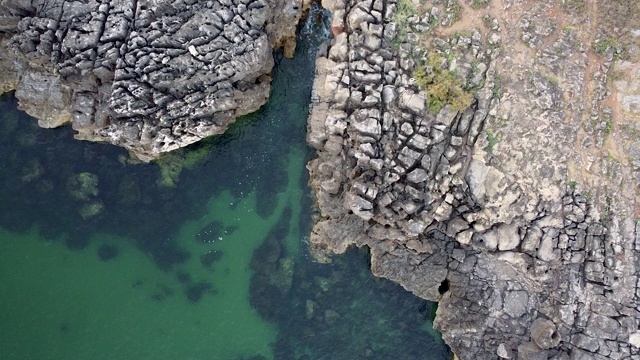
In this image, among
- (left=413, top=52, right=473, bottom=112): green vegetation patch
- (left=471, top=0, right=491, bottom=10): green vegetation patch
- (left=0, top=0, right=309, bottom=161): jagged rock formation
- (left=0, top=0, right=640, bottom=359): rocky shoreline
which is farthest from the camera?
(left=0, top=0, right=309, bottom=161): jagged rock formation

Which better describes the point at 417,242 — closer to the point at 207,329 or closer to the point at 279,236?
the point at 279,236

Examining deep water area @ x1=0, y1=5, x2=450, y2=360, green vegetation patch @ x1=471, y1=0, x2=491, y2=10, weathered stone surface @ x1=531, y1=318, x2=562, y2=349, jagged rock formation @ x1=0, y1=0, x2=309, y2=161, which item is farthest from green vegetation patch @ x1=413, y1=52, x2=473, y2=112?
weathered stone surface @ x1=531, y1=318, x2=562, y2=349

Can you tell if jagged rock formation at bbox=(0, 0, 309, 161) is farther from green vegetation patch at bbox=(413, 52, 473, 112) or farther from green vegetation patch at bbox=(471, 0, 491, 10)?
green vegetation patch at bbox=(471, 0, 491, 10)

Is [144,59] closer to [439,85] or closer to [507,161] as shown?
[439,85]

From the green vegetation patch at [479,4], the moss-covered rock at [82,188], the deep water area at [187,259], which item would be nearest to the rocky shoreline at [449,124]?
the green vegetation patch at [479,4]

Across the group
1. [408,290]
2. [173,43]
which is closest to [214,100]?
[173,43]

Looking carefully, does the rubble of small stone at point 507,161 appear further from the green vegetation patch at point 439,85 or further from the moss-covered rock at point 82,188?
the moss-covered rock at point 82,188

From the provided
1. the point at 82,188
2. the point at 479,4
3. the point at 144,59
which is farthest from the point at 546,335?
the point at 82,188
